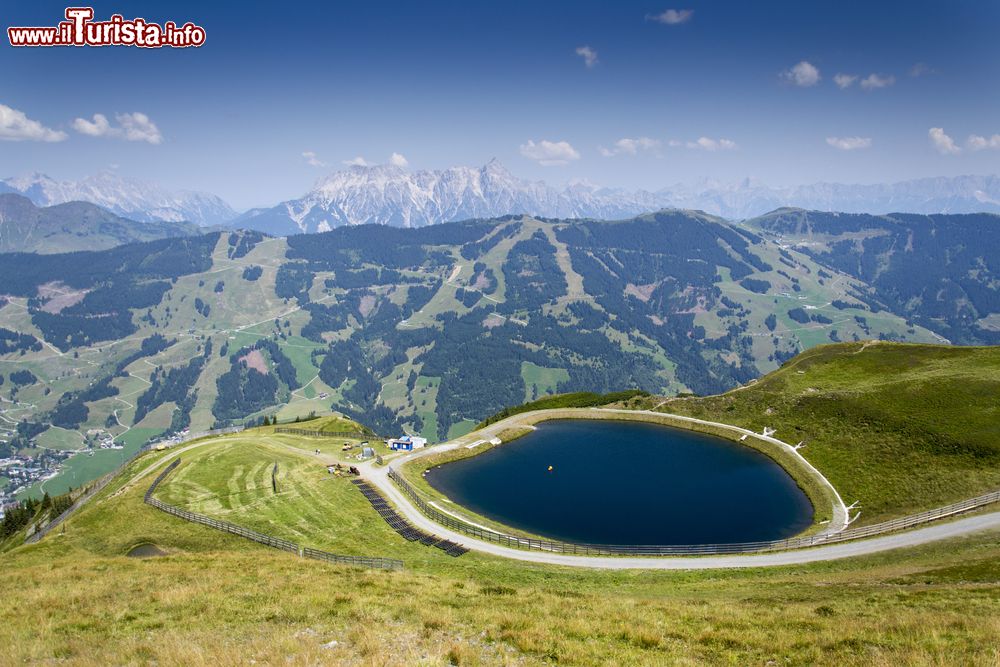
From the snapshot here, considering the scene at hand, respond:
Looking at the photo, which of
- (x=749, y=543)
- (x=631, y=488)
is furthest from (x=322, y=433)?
(x=749, y=543)

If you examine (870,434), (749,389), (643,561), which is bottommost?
(643,561)

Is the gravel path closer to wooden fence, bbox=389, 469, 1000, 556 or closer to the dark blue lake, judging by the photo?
wooden fence, bbox=389, 469, 1000, 556

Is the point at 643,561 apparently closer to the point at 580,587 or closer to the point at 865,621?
the point at 580,587

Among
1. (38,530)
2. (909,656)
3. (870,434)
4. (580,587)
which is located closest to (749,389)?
(870,434)

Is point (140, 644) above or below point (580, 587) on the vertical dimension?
above

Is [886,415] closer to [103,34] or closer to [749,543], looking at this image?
[749,543]

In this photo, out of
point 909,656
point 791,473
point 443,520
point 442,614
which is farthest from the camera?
point 791,473

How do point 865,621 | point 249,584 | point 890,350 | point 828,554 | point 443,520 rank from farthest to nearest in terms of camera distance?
point 890,350
point 443,520
point 828,554
point 249,584
point 865,621
